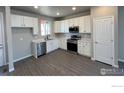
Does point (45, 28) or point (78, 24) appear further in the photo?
point (45, 28)

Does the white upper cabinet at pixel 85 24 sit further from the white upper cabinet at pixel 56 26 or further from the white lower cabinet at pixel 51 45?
the white upper cabinet at pixel 56 26

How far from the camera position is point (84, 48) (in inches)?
223

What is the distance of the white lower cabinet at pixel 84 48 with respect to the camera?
542 cm

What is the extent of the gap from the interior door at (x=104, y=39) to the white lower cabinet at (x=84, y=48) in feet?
2.09

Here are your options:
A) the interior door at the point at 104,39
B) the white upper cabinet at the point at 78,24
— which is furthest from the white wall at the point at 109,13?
the white upper cabinet at the point at 78,24

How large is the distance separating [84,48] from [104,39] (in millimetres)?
1459

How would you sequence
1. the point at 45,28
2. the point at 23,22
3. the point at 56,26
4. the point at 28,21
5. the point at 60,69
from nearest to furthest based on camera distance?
the point at 60,69 → the point at 23,22 → the point at 28,21 → the point at 45,28 → the point at 56,26

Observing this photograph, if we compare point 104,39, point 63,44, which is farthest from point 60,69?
point 63,44

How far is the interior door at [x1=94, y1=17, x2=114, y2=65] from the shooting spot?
409 cm

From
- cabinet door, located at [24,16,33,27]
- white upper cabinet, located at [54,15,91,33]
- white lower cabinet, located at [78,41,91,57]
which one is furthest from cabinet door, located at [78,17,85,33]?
cabinet door, located at [24,16,33,27]

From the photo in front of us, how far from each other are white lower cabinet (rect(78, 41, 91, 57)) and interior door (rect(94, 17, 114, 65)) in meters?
0.64

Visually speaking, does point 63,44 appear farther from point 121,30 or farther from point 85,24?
point 121,30

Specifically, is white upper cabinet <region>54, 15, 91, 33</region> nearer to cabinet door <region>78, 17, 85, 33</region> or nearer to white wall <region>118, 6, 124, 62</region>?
cabinet door <region>78, 17, 85, 33</region>

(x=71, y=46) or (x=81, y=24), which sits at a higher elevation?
(x=81, y=24)
